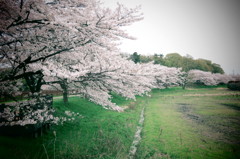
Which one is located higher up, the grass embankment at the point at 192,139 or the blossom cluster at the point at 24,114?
the blossom cluster at the point at 24,114

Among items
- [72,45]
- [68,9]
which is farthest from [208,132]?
[68,9]

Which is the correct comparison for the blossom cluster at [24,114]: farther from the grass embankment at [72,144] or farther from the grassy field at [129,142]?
the grassy field at [129,142]

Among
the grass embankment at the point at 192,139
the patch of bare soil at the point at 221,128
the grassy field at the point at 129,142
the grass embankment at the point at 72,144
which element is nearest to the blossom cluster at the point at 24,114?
the grass embankment at the point at 72,144

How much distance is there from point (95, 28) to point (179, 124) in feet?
33.7

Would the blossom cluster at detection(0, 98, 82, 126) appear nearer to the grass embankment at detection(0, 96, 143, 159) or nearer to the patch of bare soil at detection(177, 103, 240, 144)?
the grass embankment at detection(0, 96, 143, 159)

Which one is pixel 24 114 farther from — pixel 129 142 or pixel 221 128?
pixel 221 128

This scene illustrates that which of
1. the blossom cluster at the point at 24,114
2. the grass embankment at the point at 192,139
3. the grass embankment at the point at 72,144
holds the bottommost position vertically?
the grass embankment at the point at 192,139

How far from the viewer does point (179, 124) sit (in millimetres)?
10320

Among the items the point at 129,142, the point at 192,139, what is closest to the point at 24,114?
the point at 129,142

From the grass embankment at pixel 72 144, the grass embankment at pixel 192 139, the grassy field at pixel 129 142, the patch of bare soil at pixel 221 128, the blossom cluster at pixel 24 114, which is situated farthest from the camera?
the patch of bare soil at pixel 221 128

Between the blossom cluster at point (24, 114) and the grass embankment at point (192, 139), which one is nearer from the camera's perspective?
the blossom cluster at point (24, 114)

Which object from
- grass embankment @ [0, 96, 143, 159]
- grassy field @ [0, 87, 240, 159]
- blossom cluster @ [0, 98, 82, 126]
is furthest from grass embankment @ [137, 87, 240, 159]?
blossom cluster @ [0, 98, 82, 126]

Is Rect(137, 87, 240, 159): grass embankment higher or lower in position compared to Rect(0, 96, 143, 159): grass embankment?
lower

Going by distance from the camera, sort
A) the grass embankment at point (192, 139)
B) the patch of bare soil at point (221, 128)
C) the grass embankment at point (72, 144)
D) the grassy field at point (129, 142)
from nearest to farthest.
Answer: the grass embankment at point (72, 144)
the grassy field at point (129, 142)
the grass embankment at point (192, 139)
the patch of bare soil at point (221, 128)
